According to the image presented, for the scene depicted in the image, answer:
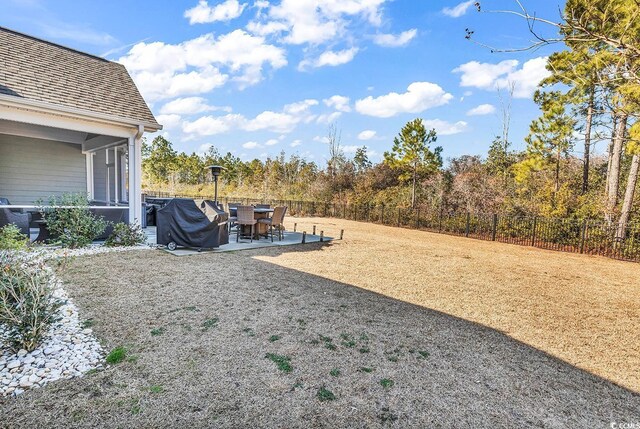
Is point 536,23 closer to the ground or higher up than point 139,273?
higher up

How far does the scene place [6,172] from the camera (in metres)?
8.84

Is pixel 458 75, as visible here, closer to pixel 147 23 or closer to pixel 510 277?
pixel 510 277

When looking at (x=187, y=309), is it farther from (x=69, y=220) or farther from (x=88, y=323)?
(x=69, y=220)

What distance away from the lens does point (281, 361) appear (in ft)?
9.16

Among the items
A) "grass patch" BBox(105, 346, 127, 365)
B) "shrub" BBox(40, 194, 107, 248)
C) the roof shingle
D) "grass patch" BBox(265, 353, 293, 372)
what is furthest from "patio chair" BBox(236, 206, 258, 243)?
"grass patch" BBox(265, 353, 293, 372)

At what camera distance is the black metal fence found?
30.0 feet

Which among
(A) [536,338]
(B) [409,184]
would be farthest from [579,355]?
(B) [409,184]

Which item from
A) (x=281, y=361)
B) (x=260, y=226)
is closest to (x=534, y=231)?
(x=260, y=226)

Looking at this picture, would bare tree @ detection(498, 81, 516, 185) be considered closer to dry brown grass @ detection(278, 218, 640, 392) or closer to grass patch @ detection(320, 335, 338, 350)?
dry brown grass @ detection(278, 218, 640, 392)

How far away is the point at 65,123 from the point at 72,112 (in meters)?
0.38

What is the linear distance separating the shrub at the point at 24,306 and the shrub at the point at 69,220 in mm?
4435

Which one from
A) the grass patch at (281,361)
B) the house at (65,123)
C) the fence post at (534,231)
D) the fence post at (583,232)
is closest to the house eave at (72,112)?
the house at (65,123)

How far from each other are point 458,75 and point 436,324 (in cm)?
1468

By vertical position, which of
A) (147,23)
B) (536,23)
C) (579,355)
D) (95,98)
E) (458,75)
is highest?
(458,75)
